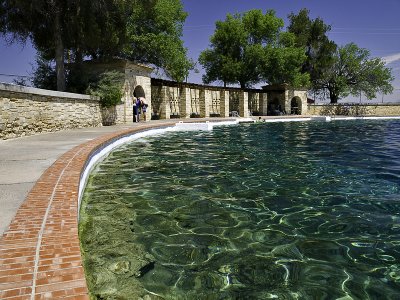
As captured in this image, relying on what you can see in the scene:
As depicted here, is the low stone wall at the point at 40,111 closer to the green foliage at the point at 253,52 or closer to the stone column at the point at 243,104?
the stone column at the point at 243,104

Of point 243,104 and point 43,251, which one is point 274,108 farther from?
point 43,251

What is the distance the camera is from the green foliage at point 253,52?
38.8 m

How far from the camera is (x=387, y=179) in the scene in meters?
6.68

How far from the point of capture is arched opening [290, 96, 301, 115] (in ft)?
138

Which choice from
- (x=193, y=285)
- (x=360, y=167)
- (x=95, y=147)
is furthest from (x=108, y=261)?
(x=360, y=167)

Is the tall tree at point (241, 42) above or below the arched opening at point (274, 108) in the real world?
above

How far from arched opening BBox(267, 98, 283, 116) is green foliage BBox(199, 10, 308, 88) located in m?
2.71

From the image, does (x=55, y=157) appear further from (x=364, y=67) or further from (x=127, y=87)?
(x=364, y=67)

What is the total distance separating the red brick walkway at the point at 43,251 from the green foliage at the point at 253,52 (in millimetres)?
37706

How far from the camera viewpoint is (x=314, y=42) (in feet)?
162

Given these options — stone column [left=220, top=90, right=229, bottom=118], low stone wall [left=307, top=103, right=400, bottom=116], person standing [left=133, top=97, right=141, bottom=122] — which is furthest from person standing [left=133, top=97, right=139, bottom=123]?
low stone wall [left=307, top=103, right=400, bottom=116]

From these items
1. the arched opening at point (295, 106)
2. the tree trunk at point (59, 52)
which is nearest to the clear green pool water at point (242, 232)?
the tree trunk at point (59, 52)

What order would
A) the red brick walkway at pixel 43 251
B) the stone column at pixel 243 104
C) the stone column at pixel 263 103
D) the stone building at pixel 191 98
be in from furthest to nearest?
the stone column at pixel 263 103, the stone column at pixel 243 104, the stone building at pixel 191 98, the red brick walkway at pixel 43 251

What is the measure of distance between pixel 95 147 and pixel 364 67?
52539 mm
